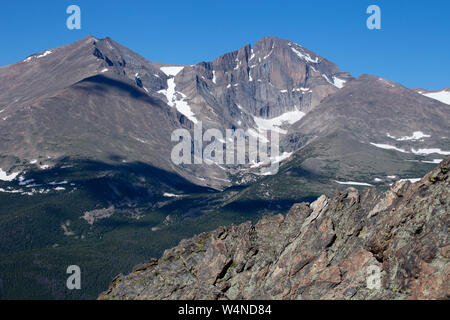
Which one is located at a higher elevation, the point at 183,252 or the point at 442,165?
the point at 442,165

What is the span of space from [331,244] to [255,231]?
577 inches

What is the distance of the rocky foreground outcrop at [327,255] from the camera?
196 feet

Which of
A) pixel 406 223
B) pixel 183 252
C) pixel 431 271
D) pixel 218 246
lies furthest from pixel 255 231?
pixel 431 271

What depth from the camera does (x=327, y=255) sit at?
2857 inches

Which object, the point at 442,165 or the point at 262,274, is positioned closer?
the point at 442,165

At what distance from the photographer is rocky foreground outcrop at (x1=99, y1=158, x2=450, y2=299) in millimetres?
59722

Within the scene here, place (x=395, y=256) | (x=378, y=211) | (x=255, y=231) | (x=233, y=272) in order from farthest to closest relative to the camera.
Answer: (x=255, y=231)
(x=233, y=272)
(x=378, y=211)
(x=395, y=256)

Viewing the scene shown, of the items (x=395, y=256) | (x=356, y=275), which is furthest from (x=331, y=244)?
(x=395, y=256)

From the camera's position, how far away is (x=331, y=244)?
74250 millimetres

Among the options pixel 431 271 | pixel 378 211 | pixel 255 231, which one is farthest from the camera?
pixel 255 231

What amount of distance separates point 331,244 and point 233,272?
14.4 meters
